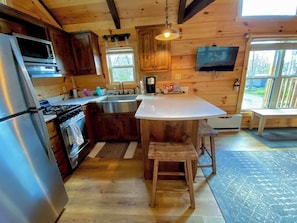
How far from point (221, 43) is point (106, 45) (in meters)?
2.43

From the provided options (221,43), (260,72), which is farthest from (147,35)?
(260,72)

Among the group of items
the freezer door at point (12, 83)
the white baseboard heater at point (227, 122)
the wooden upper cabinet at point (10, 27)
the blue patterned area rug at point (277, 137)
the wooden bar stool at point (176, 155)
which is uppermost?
the wooden upper cabinet at point (10, 27)

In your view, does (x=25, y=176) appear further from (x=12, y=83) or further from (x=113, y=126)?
(x=113, y=126)

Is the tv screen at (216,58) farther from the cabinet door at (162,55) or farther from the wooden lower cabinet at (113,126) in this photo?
the wooden lower cabinet at (113,126)

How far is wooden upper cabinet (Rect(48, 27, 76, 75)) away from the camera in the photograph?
8.13 feet

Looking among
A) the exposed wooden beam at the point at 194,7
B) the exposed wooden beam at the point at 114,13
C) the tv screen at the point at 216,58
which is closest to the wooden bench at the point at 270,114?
the tv screen at the point at 216,58

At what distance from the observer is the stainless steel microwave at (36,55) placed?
177 centimetres

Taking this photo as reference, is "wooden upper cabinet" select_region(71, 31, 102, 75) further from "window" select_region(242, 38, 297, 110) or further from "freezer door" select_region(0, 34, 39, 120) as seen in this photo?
"window" select_region(242, 38, 297, 110)

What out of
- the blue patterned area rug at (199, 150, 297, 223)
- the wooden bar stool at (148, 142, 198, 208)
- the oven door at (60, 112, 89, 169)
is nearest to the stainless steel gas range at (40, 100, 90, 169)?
the oven door at (60, 112, 89, 169)

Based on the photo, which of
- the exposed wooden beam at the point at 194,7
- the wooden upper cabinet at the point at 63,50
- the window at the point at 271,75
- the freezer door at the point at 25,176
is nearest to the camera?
the freezer door at the point at 25,176

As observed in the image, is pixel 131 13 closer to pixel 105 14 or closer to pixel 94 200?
pixel 105 14

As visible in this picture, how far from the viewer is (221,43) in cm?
302

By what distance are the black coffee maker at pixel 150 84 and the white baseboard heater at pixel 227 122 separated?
4.77ft

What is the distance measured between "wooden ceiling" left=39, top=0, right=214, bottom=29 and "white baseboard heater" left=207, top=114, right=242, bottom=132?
218 centimetres
